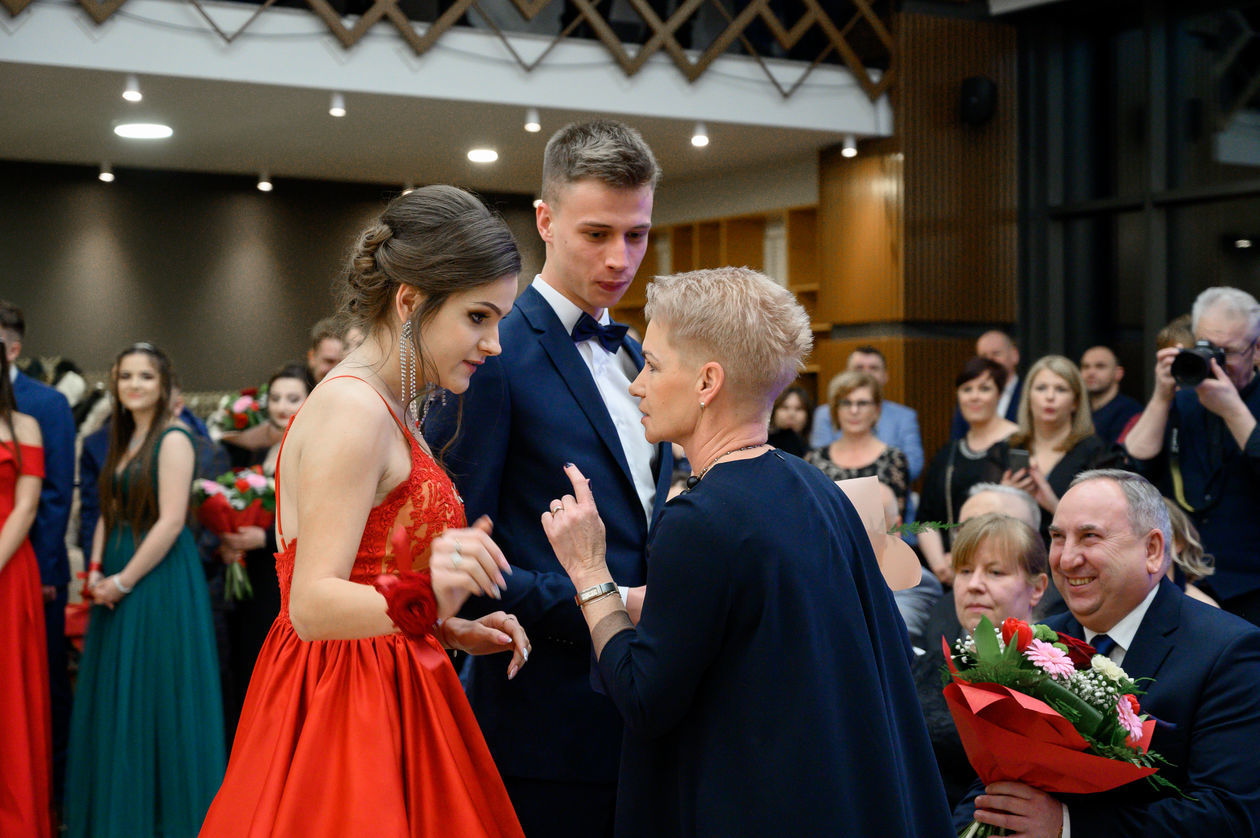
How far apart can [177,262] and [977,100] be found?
20.6 feet

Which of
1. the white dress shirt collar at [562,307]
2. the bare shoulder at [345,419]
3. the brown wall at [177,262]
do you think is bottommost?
the bare shoulder at [345,419]

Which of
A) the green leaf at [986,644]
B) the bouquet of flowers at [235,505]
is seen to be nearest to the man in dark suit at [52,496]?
the bouquet of flowers at [235,505]

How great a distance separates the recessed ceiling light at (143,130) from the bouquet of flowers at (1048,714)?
24.2ft

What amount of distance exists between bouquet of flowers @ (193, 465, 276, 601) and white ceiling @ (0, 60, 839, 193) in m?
3.01

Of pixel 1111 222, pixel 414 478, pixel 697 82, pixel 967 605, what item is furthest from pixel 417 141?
pixel 414 478

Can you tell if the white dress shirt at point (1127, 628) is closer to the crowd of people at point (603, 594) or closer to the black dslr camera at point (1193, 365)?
the crowd of people at point (603, 594)

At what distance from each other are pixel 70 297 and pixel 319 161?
7.26 feet

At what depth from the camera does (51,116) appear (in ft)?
25.5

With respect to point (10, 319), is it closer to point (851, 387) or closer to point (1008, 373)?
point (851, 387)

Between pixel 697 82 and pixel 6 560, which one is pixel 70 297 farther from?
pixel 6 560

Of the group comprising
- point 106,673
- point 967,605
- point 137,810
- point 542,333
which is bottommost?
point 137,810

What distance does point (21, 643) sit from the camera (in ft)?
13.1

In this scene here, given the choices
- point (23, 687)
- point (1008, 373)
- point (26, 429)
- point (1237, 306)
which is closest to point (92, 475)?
point (26, 429)

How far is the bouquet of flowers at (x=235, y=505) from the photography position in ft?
15.3
